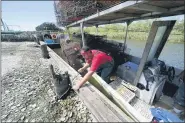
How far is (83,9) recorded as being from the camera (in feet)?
13.3

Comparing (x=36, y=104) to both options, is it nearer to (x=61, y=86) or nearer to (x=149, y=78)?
(x=61, y=86)

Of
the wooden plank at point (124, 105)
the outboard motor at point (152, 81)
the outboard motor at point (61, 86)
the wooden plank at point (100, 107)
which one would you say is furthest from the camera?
the outboard motor at point (152, 81)

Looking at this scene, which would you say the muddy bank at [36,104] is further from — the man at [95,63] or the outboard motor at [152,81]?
the outboard motor at [152,81]

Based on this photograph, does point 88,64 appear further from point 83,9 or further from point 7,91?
point 83,9

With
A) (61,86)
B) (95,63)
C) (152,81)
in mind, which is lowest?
(152,81)

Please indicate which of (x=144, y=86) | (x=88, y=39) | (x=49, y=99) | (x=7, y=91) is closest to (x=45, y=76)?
(x=7, y=91)

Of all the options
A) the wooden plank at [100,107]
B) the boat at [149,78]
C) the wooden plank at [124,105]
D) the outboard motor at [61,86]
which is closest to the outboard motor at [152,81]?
the boat at [149,78]

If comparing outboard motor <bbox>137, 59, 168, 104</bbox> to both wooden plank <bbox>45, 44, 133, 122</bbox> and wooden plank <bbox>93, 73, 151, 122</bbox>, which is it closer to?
wooden plank <bbox>93, 73, 151, 122</bbox>

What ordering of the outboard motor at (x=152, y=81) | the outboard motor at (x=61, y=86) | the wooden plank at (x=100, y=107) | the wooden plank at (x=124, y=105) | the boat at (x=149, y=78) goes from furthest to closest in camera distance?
the outboard motor at (x=152, y=81), the boat at (x=149, y=78), the outboard motor at (x=61, y=86), the wooden plank at (x=124, y=105), the wooden plank at (x=100, y=107)

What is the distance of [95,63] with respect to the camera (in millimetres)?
2148

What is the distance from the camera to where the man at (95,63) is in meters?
2.10

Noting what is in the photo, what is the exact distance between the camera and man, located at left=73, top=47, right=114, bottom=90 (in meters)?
2.10

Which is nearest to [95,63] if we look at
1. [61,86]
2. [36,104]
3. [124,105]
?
[61,86]

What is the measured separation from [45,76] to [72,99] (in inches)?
52.0
